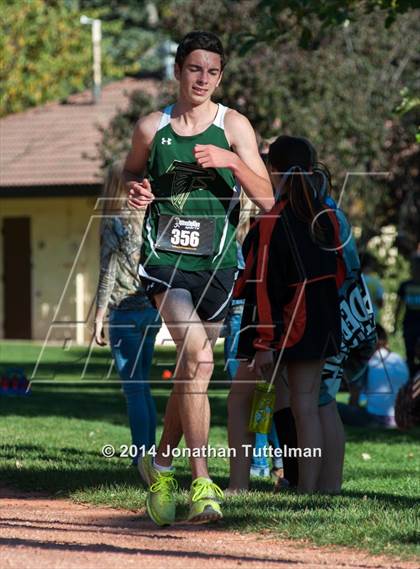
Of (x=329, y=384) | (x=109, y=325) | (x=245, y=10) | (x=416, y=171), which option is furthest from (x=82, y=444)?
(x=416, y=171)

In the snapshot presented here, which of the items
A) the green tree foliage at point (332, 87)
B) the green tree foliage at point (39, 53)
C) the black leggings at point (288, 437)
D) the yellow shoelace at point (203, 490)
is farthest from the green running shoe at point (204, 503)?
the green tree foliage at point (39, 53)

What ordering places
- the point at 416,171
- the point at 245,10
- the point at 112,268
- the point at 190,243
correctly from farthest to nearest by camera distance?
the point at 416,171 → the point at 245,10 → the point at 112,268 → the point at 190,243

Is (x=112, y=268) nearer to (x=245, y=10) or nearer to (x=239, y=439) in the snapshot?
(x=239, y=439)

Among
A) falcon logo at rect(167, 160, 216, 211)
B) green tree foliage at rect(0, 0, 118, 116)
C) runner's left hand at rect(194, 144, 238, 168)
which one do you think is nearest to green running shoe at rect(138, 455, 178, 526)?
falcon logo at rect(167, 160, 216, 211)

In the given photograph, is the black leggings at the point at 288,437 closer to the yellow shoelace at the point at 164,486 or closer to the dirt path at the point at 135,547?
the dirt path at the point at 135,547

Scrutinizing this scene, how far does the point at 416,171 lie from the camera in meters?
29.0

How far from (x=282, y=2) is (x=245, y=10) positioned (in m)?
14.7

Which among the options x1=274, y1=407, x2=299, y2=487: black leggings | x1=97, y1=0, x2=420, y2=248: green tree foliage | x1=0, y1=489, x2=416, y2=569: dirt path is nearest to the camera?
x1=0, y1=489, x2=416, y2=569: dirt path

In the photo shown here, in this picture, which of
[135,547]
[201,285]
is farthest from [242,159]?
[135,547]

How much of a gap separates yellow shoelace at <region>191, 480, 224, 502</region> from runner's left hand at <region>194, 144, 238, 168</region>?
1547mm

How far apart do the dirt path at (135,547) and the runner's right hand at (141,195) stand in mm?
1605

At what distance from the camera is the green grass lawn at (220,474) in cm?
639

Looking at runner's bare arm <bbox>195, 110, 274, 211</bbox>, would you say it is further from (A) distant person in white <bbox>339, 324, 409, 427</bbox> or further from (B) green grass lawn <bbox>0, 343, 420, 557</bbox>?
(A) distant person in white <bbox>339, 324, 409, 427</bbox>

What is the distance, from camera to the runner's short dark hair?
269 inches
